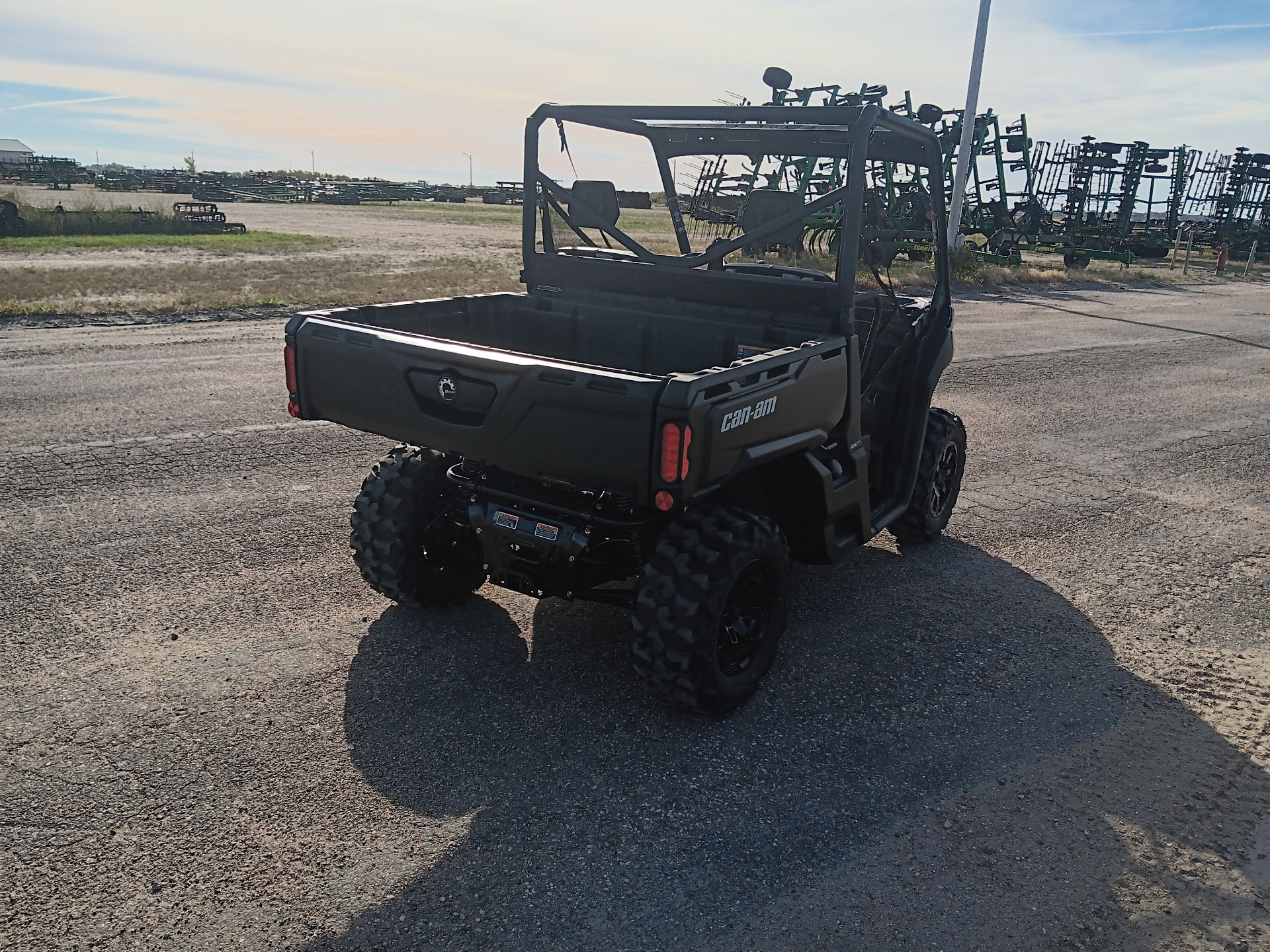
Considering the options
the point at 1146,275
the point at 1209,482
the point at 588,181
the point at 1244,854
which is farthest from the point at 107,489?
the point at 1146,275

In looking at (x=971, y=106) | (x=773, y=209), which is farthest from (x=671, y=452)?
(x=971, y=106)

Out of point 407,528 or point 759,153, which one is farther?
point 759,153

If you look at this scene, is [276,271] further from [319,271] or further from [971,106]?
[971,106]

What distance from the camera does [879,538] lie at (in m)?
5.64

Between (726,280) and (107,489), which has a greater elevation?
(726,280)

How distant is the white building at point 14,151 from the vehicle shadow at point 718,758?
305 ft

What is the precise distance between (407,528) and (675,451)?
1541 mm

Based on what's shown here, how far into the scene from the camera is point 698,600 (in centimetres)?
331

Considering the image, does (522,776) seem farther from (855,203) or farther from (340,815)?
(855,203)

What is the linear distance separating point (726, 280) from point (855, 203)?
69cm

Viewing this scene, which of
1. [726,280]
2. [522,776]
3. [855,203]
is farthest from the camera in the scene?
[726,280]

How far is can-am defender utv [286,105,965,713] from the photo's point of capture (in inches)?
126

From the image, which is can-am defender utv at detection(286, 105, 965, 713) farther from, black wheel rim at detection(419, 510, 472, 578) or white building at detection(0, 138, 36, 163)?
white building at detection(0, 138, 36, 163)

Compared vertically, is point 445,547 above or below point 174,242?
below
